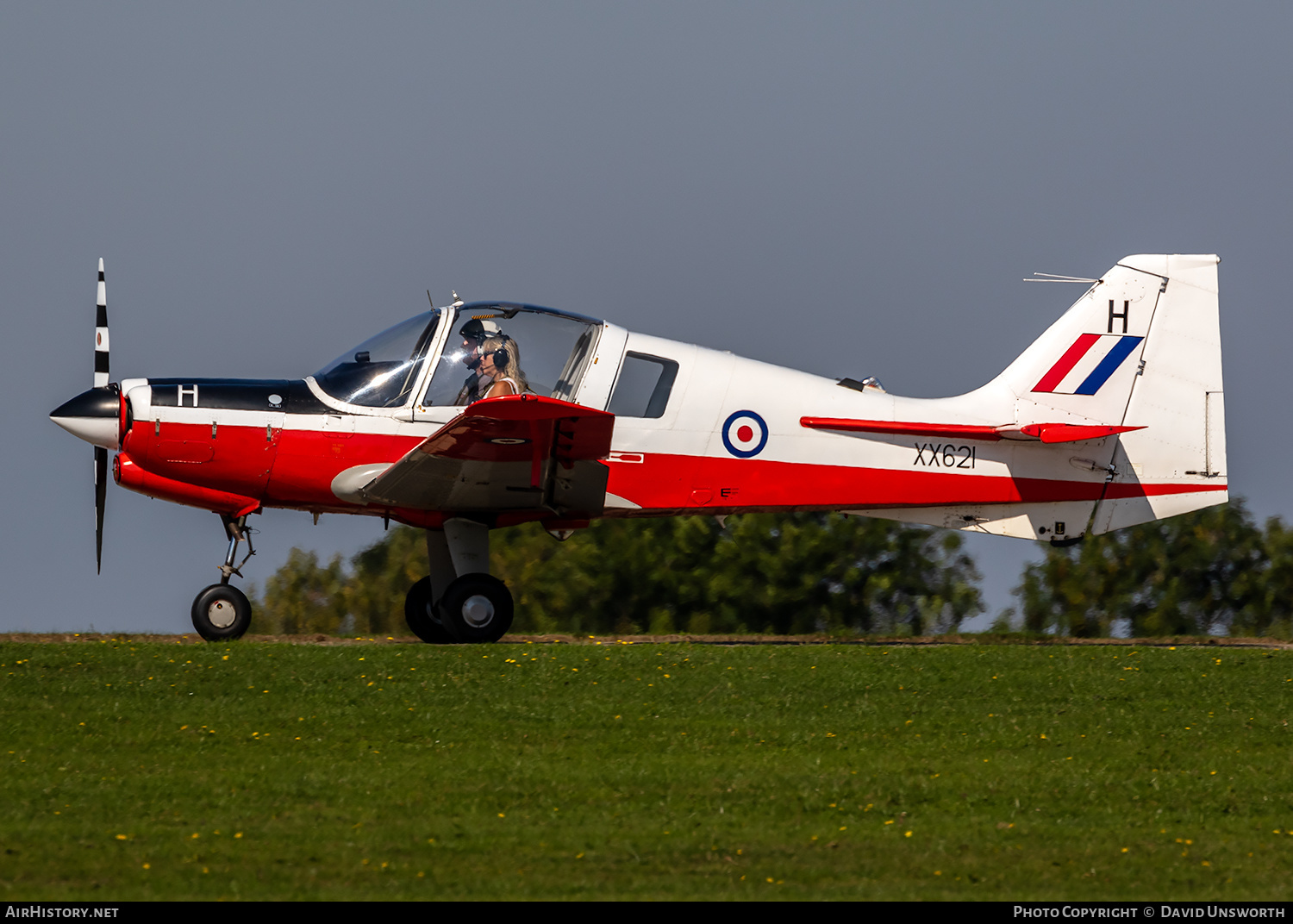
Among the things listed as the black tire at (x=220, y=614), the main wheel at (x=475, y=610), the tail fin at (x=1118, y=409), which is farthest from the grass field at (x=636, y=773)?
the tail fin at (x=1118, y=409)

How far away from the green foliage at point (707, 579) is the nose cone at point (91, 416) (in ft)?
30.0

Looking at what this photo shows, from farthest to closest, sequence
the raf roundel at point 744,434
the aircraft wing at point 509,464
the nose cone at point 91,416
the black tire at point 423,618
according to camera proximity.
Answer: the black tire at point 423,618 < the raf roundel at point 744,434 < the nose cone at point 91,416 < the aircraft wing at point 509,464

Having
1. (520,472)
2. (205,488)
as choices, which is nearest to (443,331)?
(520,472)

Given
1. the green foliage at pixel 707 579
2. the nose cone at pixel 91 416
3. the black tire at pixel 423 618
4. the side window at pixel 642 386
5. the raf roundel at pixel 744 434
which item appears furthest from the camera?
the green foliage at pixel 707 579

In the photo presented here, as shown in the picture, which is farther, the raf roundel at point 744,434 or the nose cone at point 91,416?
the raf roundel at point 744,434

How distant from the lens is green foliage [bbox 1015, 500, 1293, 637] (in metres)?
21.8

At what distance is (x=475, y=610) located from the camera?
1242 cm

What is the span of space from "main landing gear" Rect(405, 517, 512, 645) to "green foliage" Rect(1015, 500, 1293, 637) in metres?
11.3

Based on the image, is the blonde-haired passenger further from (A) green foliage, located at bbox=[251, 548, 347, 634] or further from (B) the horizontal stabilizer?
(A) green foliage, located at bbox=[251, 548, 347, 634]

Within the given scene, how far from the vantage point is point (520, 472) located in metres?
12.2

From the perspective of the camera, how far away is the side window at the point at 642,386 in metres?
12.6

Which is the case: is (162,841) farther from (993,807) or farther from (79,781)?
(993,807)

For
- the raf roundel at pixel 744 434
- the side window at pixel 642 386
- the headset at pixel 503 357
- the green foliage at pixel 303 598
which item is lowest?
the green foliage at pixel 303 598

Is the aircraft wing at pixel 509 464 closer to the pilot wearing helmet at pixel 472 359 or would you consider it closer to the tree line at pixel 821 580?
the pilot wearing helmet at pixel 472 359
